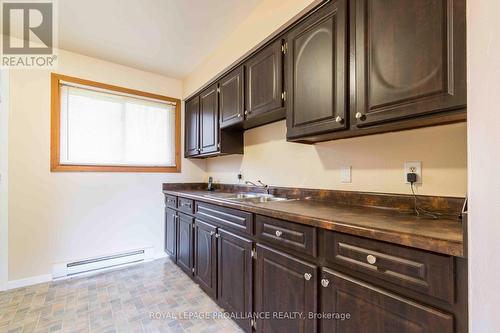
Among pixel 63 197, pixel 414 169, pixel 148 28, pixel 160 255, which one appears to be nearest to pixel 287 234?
pixel 414 169

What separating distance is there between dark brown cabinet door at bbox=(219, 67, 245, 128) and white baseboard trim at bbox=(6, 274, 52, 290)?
2466 mm

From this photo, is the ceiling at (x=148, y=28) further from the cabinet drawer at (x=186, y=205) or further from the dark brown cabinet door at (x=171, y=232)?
the dark brown cabinet door at (x=171, y=232)

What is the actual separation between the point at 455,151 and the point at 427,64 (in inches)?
18.4

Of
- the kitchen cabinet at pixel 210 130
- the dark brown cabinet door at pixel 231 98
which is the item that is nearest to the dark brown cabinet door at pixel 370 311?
the dark brown cabinet door at pixel 231 98

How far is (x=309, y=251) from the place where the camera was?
1.14 meters

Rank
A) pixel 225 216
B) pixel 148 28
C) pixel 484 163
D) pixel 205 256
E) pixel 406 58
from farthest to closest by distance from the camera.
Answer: pixel 148 28 < pixel 205 256 < pixel 225 216 < pixel 406 58 < pixel 484 163

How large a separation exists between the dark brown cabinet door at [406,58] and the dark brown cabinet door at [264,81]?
61cm

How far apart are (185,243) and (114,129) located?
1690 mm

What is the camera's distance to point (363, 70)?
1.20m

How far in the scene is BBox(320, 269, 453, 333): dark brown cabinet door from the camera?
76cm

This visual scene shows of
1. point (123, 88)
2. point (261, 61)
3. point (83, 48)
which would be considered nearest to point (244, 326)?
point (261, 61)

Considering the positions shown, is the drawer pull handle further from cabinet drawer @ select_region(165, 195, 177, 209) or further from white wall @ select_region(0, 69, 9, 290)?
white wall @ select_region(0, 69, 9, 290)
